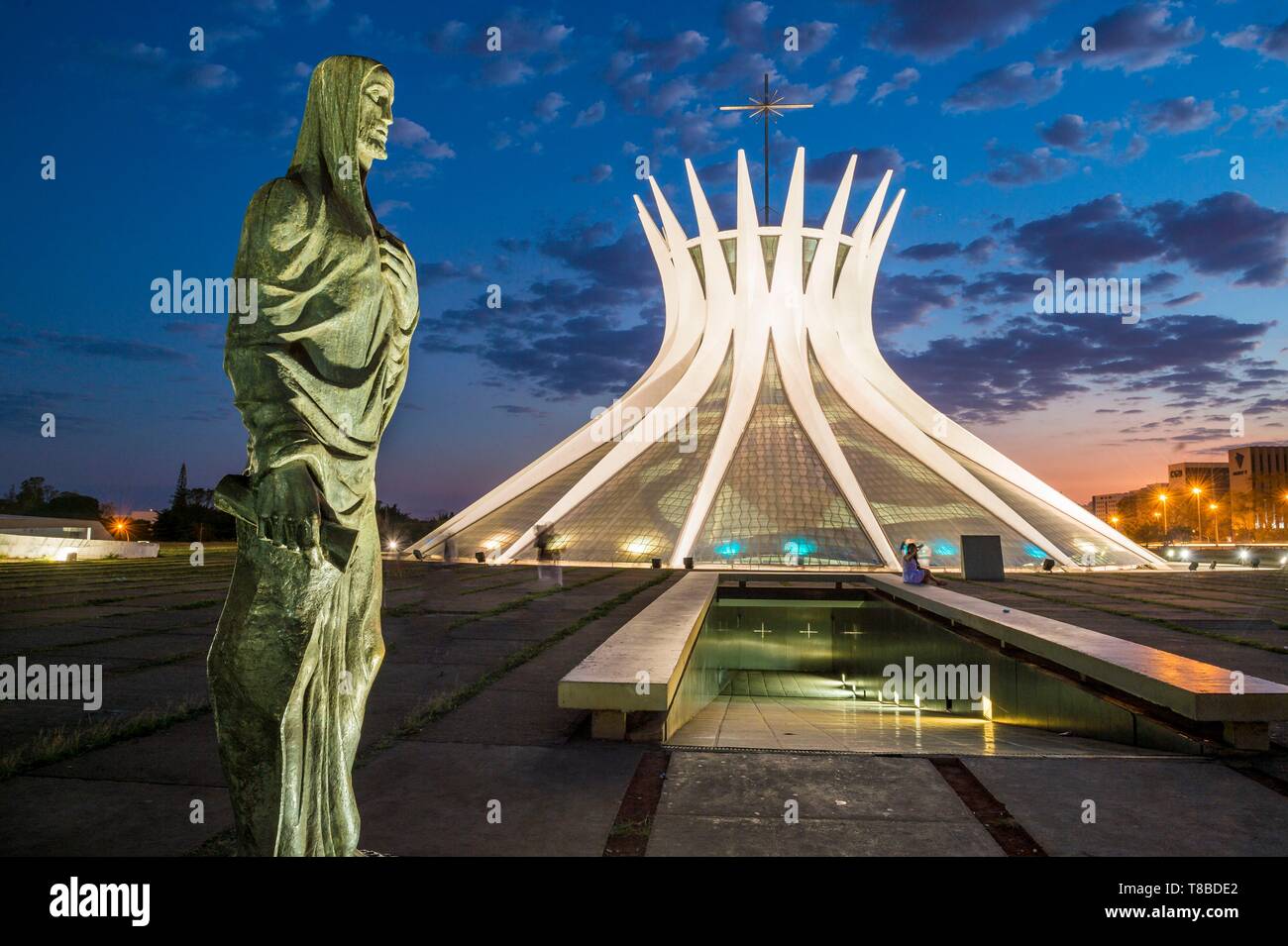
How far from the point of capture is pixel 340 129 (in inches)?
95.9

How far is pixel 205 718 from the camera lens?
4.64 m

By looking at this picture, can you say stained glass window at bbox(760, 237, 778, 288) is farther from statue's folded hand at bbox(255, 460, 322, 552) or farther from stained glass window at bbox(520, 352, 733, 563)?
statue's folded hand at bbox(255, 460, 322, 552)

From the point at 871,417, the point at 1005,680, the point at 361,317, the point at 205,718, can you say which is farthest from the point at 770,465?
the point at 361,317

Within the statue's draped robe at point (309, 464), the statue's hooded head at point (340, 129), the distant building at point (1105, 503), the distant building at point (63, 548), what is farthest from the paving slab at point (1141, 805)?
the distant building at point (1105, 503)

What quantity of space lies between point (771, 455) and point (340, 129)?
79.0ft

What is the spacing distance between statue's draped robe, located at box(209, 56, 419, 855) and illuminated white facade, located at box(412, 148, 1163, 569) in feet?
65.7

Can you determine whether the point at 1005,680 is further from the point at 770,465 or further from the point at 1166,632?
the point at 770,465

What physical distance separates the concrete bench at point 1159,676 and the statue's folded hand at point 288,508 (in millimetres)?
4749

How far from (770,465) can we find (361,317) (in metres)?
23.6

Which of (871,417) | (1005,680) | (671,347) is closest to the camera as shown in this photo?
(1005,680)

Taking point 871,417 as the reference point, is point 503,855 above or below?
below

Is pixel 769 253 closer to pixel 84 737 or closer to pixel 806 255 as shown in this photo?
pixel 806 255

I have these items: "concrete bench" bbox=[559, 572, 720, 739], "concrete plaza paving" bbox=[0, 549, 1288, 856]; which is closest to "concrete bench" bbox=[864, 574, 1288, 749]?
"concrete plaza paving" bbox=[0, 549, 1288, 856]

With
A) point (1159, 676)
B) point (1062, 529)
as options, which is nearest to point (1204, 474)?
point (1062, 529)
